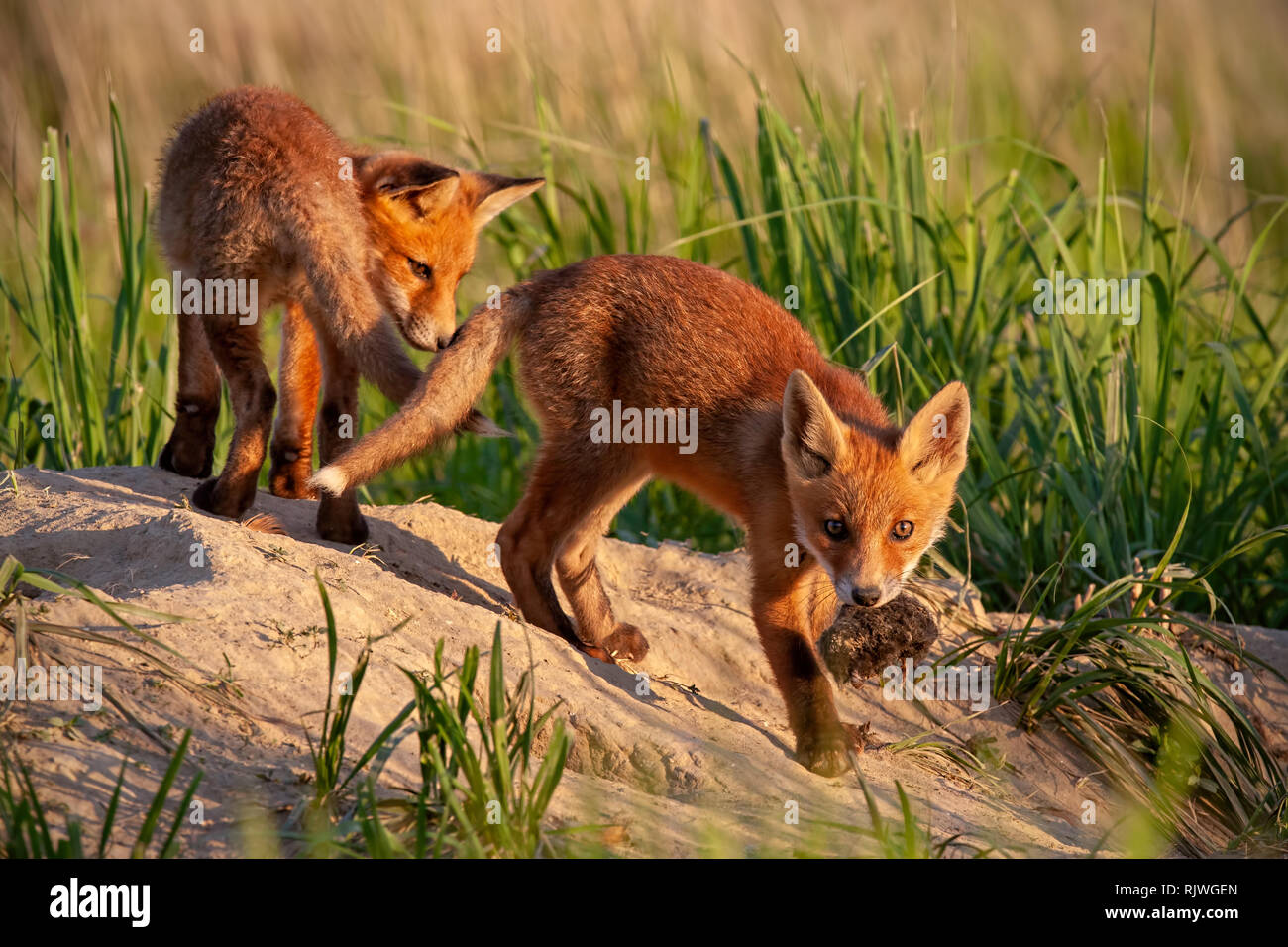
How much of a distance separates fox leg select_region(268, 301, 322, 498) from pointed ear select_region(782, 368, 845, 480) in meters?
2.08

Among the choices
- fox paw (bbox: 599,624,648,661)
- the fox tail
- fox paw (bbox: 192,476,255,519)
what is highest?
the fox tail

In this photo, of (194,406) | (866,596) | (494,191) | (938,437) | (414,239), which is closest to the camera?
(866,596)

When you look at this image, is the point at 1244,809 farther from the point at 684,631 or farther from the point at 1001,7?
the point at 1001,7

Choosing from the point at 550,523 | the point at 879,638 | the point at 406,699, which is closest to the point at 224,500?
the point at 550,523

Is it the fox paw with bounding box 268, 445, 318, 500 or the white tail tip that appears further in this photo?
the fox paw with bounding box 268, 445, 318, 500

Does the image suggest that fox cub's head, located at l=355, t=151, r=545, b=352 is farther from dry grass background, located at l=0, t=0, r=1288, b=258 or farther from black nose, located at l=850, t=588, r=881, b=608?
dry grass background, located at l=0, t=0, r=1288, b=258

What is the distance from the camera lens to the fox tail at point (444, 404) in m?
3.98

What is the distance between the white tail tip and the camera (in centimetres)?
387

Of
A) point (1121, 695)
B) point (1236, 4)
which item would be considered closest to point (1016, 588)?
point (1121, 695)

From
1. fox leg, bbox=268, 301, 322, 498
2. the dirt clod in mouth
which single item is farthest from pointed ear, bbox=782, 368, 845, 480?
fox leg, bbox=268, 301, 322, 498

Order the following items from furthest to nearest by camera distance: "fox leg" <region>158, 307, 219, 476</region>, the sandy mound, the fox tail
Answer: "fox leg" <region>158, 307, 219, 476</region>, the fox tail, the sandy mound

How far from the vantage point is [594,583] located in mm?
4555

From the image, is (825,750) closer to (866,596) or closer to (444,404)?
(866,596)

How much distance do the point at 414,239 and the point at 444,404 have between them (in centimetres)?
106
